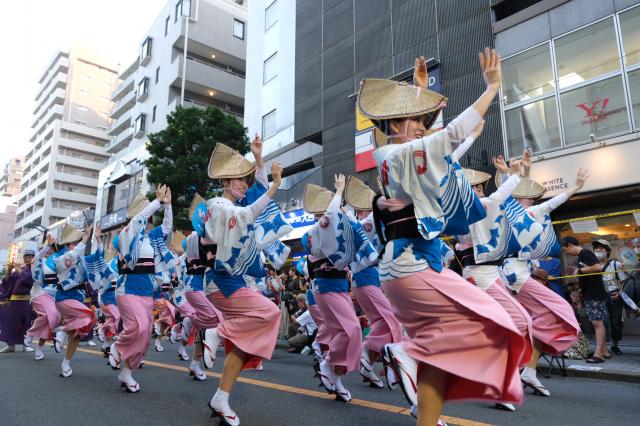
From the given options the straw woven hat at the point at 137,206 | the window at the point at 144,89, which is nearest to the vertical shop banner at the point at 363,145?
the straw woven hat at the point at 137,206

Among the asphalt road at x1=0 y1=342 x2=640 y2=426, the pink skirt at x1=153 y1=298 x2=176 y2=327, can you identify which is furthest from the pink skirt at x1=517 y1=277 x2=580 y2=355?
the pink skirt at x1=153 y1=298 x2=176 y2=327

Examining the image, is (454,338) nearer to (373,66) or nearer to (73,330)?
(73,330)

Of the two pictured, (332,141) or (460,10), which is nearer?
(460,10)

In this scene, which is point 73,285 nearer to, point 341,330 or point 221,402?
point 341,330

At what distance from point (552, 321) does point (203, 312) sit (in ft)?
14.2

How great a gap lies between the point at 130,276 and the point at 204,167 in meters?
13.2

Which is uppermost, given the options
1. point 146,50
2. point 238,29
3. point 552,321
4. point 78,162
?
point 238,29

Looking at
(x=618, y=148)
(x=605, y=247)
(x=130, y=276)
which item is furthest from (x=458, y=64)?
(x=130, y=276)

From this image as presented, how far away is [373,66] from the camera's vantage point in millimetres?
16234

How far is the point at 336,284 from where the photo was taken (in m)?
4.90

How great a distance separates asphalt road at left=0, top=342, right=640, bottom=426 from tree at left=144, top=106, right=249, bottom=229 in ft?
Answer: 41.0

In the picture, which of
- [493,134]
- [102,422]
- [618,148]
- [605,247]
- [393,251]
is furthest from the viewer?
[493,134]

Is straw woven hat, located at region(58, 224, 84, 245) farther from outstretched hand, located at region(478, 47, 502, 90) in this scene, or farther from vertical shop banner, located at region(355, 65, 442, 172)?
vertical shop banner, located at region(355, 65, 442, 172)

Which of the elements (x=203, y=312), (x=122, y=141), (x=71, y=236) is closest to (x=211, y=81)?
(x=122, y=141)
